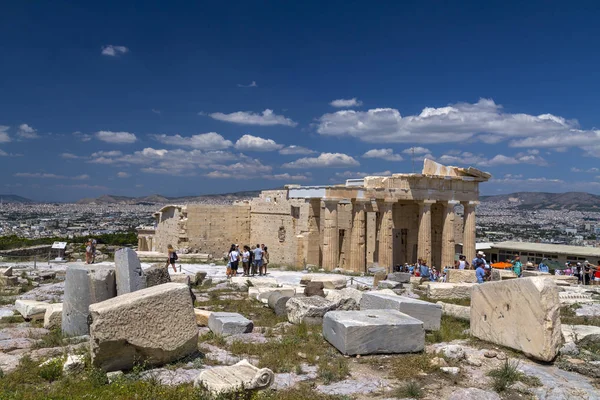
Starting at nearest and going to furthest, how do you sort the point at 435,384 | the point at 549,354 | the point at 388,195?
the point at 435,384 → the point at 549,354 → the point at 388,195

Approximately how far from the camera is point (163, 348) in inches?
270

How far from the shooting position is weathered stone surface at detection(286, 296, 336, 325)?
996cm

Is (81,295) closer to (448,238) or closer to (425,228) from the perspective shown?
A: (425,228)

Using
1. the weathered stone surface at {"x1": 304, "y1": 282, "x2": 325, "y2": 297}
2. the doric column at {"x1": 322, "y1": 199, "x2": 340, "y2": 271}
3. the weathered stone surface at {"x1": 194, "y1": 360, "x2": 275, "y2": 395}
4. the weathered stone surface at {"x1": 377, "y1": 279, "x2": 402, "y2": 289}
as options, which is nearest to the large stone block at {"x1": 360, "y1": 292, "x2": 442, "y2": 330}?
the weathered stone surface at {"x1": 304, "y1": 282, "x2": 325, "y2": 297}

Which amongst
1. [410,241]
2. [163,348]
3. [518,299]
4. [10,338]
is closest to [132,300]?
A: [163,348]

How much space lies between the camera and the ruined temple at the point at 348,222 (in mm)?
24016

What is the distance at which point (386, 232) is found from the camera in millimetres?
24312

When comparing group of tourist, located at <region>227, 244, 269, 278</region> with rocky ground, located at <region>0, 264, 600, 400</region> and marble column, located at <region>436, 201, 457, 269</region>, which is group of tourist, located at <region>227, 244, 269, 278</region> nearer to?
rocky ground, located at <region>0, 264, 600, 400</region>

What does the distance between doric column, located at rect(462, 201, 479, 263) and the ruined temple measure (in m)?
0.05

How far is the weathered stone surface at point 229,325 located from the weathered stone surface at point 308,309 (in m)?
1.28

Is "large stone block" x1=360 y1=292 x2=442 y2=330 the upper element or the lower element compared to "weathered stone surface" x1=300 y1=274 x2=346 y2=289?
upper

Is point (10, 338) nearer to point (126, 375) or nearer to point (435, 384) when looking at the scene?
point (126, 375)

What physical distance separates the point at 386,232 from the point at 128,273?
17.1 metres

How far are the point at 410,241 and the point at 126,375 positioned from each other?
76.1ft
